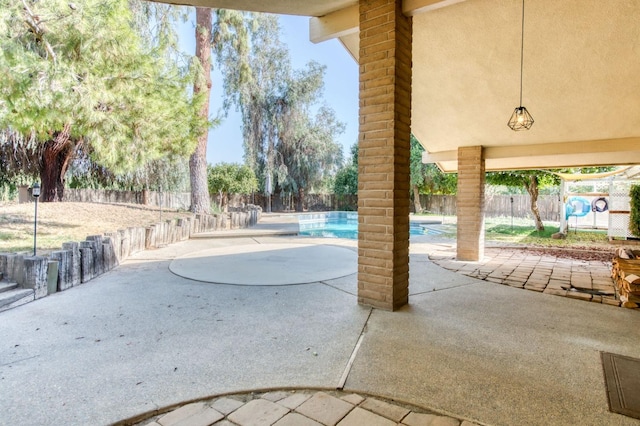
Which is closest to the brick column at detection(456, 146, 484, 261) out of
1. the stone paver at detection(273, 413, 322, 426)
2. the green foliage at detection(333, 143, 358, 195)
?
the stone paver at detection(273, 413, 322, 426)

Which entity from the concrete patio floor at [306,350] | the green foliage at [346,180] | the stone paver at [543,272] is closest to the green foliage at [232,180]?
the green foliage at [346,180]

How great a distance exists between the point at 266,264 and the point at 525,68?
4.25 metres

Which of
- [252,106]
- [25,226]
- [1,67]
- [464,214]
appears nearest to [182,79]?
[1,67]

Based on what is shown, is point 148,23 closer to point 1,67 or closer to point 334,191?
point 1,67

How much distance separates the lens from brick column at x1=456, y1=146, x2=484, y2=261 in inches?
224

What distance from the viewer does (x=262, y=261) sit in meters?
5.37

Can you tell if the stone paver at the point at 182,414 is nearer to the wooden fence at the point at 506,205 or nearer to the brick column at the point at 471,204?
the brick column at the point at 471,204

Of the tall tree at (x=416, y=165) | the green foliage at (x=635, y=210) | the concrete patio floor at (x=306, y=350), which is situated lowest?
the concrete patio floor at (x=306, y=350)

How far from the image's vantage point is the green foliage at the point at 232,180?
716 inches

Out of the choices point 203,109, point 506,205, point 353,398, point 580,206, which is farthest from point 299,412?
point 506,205

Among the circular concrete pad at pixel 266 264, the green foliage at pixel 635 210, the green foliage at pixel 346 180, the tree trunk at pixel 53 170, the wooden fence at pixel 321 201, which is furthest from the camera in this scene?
the green foliage at pixel 346 180

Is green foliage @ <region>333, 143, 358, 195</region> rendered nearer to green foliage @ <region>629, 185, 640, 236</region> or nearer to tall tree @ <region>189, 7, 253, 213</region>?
tall tree @ <region>189, 7, 253, 213</region>

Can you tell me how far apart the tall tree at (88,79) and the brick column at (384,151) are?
163 inches

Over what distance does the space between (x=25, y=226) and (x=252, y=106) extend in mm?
12547
